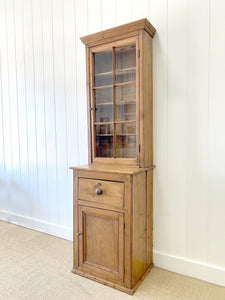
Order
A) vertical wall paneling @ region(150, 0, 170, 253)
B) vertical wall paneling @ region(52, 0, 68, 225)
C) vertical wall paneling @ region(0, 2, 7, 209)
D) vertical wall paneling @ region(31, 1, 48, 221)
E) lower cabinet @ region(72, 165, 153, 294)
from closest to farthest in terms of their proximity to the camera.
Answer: lower cabinet @ region(72, 165, 153, 294) < vertical wall paneling @ region(150, 0, 170, 253) < vertical wall paneling @ region(52, 0, 68, 225) < vertical wall paneling @ region(31, 1, 48, 221) < vertical wall paneling @ region(0, 2, 7, 209)

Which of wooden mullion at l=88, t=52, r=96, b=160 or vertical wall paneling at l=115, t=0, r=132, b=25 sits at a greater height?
vertical wall paneling at l=115, t=0, r=132, b=25

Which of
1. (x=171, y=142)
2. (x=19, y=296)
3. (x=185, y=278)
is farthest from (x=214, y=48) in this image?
(x=19, y=296)

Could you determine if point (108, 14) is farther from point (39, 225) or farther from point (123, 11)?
point (39, 225)

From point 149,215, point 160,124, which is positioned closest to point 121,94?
point 160,124

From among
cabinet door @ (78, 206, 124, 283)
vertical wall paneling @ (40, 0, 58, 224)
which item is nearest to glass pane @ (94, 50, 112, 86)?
vertical wall paneling @ (40, 0, 58, 224)

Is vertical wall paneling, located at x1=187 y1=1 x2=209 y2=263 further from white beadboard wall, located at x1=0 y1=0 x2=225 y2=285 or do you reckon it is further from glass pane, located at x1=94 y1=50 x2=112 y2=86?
glass pane, located at x1=94 y1=50 x2=112 y2=86

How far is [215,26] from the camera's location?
1591 mm

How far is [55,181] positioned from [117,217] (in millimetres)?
1171

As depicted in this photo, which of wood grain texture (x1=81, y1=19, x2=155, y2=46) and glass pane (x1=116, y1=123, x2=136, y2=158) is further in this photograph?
glass pane (x1=116, y1=123, x2=136, y2=158)

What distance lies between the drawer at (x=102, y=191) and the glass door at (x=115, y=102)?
32 cm

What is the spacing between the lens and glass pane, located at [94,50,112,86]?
1.85m

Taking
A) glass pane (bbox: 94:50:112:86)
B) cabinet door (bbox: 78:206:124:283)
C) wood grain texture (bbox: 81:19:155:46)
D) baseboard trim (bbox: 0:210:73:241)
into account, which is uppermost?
wood grain texture (bbox: 81:19:155:46)

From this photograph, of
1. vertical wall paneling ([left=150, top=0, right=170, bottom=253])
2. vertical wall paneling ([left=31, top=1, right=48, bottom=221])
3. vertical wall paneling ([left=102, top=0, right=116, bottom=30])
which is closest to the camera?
vertical wall paneling ([left=150, top=0, right=170, bottom=253])

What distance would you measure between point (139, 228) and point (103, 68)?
135 centimetres
